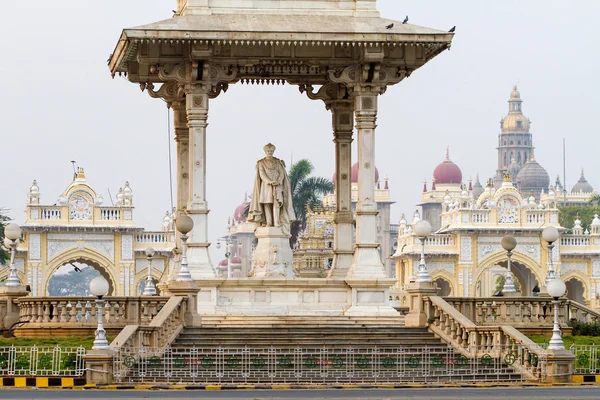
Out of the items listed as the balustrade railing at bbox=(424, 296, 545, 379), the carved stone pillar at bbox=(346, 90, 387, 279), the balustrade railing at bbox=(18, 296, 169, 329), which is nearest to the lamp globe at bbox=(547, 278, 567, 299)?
the balustrade railing at bbox=(424, 296, 545, 379)

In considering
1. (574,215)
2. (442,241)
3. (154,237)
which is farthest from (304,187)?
(574,215)

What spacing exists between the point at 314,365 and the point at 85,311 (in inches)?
230

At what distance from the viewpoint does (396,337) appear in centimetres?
3150

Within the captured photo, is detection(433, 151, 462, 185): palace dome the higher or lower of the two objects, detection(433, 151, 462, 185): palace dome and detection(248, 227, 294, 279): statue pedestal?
the higher

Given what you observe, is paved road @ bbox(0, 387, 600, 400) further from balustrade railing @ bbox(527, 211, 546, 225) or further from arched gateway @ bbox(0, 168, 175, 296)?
balustrade railing @ bbox(527, 211, 546, 225)

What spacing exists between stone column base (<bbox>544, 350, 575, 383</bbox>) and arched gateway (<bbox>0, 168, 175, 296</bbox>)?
222 ft

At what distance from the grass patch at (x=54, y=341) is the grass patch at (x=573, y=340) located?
8.20 m

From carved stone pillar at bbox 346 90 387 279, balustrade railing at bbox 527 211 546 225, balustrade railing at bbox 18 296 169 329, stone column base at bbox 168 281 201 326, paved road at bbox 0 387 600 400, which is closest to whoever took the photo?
paved road at bbox 0 387 600 400

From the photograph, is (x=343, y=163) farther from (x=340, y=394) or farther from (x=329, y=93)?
(x=340, y=394)

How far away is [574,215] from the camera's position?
155 m

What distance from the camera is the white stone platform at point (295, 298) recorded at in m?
33.3

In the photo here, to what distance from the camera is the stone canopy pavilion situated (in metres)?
33.3

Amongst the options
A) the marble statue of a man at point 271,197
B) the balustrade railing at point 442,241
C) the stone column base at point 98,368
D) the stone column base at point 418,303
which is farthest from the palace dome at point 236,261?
the stone column base at point 98,368

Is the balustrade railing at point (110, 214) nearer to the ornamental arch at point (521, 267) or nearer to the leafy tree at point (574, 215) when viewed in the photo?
the ornamental arch at point (521, 267)
